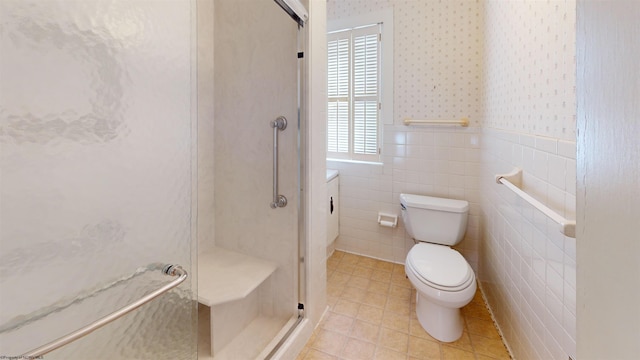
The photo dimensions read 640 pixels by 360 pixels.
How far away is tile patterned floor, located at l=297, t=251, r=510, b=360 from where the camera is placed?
5.08 ft

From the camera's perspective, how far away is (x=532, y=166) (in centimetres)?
129

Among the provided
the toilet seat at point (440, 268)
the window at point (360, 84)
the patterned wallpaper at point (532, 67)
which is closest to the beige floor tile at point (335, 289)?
the toilet seat at point (440, 268)

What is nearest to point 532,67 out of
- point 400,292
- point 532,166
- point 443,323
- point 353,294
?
point 532,166

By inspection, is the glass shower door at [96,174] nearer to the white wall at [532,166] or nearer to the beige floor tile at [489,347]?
the white wall at [532,166]

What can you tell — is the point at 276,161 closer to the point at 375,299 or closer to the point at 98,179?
the point at 98,179

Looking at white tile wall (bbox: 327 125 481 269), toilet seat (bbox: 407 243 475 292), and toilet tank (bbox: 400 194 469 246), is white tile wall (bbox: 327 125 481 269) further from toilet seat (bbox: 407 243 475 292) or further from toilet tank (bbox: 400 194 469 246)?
toilet seat (bbox: 407 243 475 292)

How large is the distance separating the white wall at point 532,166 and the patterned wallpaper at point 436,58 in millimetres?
201

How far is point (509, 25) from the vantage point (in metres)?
1.56

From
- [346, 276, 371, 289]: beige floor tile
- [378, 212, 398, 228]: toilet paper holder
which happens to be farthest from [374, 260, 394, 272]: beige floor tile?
[378, 212, 398, 228]: toilet paper holder

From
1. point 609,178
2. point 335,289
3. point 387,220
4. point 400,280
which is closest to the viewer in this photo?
point 609,178

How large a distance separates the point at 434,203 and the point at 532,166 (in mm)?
892

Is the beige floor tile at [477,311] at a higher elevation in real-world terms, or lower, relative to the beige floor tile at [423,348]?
higher

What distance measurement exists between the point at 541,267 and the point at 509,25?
1.30 metres

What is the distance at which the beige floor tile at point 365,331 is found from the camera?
1657 millimetres
